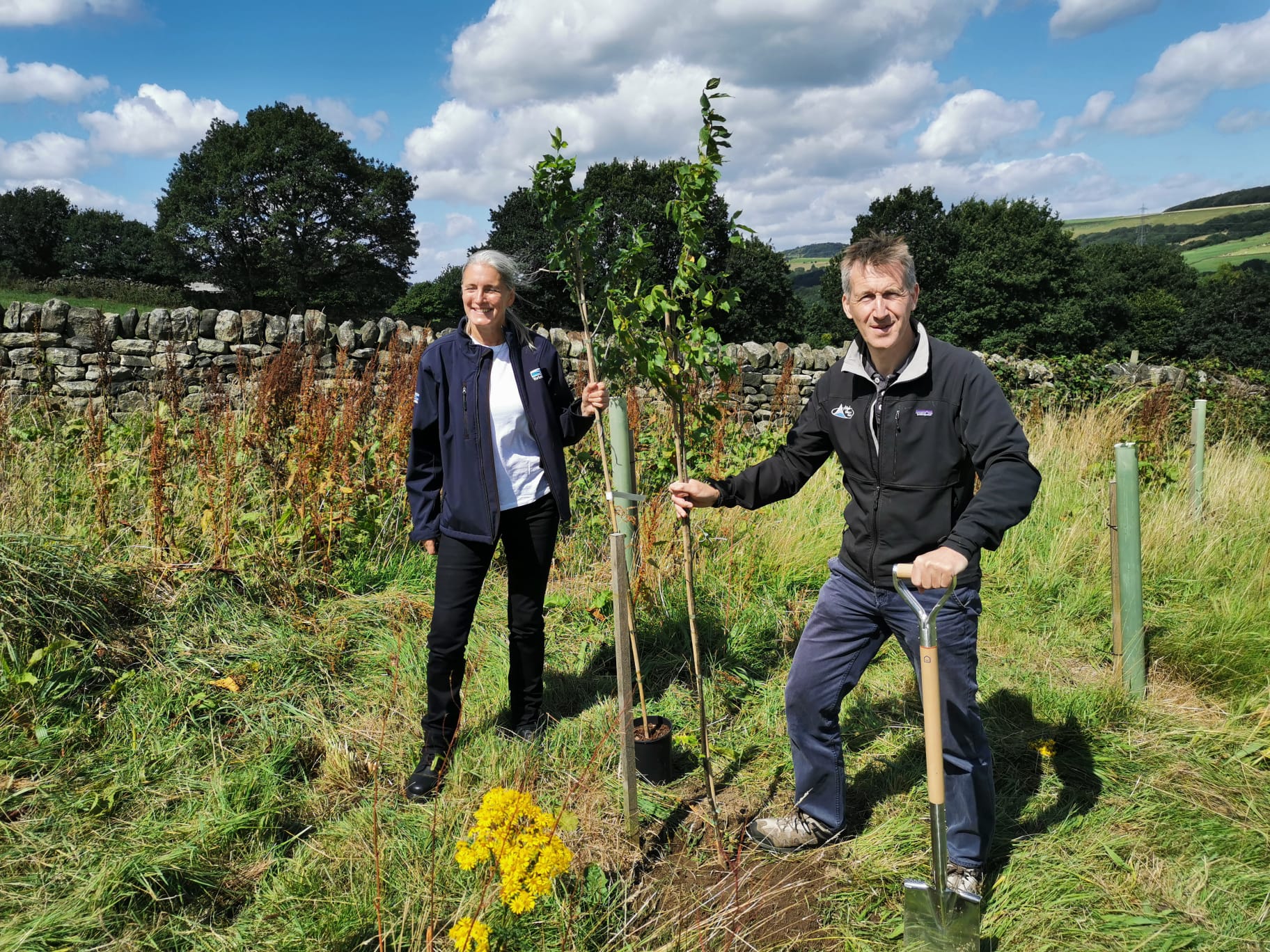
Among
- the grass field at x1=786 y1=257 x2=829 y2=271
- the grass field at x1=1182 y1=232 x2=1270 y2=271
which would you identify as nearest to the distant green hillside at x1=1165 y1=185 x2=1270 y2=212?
the grass field at x1=1182 y1=232 x2=1270 y2=271

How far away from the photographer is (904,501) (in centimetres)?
216

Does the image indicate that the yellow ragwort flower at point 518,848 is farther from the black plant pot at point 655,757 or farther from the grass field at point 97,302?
the grass field at point 97,302

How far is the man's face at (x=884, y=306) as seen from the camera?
6.95 ft

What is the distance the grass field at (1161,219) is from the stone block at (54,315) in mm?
111464

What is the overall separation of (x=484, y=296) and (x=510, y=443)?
556mm

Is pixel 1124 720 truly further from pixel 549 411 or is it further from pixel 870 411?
pixel 549 411

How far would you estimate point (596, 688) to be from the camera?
3543mm

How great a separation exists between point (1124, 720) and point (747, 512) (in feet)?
7.90

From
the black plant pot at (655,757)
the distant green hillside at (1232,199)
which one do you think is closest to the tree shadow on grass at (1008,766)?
the black plant pot at (655,757)

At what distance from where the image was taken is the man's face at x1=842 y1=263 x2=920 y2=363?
83.4 inches

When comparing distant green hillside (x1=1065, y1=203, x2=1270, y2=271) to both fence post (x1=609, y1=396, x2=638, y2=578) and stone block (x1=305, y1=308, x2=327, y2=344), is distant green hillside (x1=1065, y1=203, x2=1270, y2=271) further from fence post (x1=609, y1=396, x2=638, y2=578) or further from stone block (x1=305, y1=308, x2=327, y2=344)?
fence post (x1=609, y1=396, x2=638, y2=578)

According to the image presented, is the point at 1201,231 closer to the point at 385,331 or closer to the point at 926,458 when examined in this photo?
the point at 385,331

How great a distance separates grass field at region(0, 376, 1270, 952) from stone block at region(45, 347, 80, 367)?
119 inches

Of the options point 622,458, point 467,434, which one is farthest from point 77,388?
point 467,434
